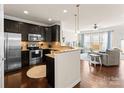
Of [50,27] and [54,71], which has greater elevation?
[50,27]

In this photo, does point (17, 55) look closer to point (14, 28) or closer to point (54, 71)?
point (14, 28)

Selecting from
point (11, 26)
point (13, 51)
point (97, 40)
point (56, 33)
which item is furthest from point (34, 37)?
Answer: point (97, 40)

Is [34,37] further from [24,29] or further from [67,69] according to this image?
[67,69]

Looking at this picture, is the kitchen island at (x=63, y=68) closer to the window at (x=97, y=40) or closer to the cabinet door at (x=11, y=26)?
the cabinet door at (x=11, y=26)

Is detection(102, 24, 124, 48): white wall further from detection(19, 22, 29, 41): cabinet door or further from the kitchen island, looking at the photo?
detection(19, 22, 29, 41): cabinet door

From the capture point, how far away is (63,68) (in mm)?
3145

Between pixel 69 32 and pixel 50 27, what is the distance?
4.33 metres

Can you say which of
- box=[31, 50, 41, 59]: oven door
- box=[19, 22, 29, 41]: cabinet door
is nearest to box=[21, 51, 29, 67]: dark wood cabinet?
box=[31, 50, 41, 59]: oven door

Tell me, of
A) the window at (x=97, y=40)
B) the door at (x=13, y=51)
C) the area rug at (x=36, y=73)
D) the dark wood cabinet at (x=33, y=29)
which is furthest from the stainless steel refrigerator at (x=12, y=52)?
the window at (x=97, y=40)

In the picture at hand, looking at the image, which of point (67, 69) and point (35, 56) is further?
point (35, 56)

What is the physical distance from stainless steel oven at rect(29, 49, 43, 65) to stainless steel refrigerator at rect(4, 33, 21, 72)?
0.98 meters

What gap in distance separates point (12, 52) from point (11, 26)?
131 centimetres
